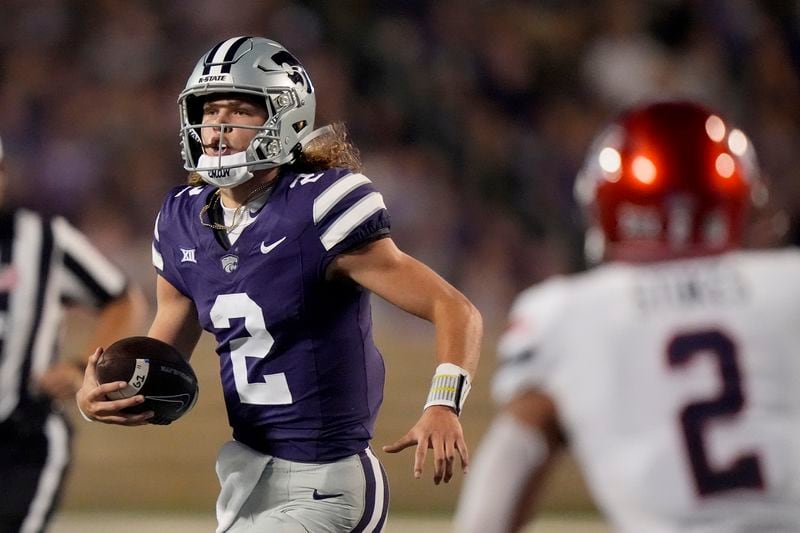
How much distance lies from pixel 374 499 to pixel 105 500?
3386 mm

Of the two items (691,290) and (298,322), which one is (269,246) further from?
(691,290)

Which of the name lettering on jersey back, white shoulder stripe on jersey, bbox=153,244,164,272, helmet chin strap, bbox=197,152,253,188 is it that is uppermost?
helmet chin strap, bbox=197,152,253,188

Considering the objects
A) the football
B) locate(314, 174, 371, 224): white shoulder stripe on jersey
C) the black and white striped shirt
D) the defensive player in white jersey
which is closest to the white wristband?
locate(314, 174, 371, 224): white shoulder stripe on jersey

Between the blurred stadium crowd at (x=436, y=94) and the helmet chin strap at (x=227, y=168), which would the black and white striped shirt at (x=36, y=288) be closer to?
the helmet chin strap at (x=227, y=168)

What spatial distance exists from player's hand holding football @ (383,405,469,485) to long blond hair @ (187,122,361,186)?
0.72m

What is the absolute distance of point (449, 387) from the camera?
A: 9.13 ft

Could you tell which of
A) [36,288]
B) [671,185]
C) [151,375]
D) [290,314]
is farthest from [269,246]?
[671,185]

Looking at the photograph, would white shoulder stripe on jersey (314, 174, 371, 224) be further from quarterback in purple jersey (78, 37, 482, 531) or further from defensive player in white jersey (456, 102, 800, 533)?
defensive player in white jersey (456, 102, 800, 533)

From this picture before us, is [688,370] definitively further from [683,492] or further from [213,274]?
[213,274]

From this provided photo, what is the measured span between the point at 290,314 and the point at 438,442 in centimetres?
50

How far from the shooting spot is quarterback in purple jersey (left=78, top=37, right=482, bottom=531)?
2.91 m

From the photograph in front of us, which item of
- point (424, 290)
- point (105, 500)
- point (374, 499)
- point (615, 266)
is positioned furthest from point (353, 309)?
point (105, 500)

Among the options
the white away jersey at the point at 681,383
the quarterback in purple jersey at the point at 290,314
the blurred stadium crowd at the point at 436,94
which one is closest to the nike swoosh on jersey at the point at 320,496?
the quarterback in purple jersey at the point at 290,314

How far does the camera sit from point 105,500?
6102 mm
